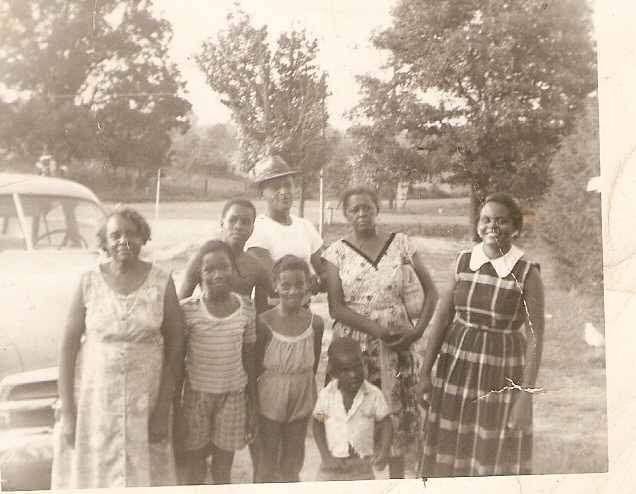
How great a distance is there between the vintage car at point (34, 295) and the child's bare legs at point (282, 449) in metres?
0.78

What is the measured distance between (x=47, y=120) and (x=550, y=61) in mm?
1958

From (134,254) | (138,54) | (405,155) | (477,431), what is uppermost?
(138,54)

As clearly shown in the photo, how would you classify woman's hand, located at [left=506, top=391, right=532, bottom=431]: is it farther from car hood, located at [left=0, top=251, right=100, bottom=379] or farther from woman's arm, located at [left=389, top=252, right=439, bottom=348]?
car hood, located at [left=0, top=251, right=100, bottom=379]

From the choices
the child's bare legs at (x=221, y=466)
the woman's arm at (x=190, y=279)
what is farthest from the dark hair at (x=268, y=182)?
the child's bare legs at (x=221, y=466)

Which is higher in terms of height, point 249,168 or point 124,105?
point 124,105

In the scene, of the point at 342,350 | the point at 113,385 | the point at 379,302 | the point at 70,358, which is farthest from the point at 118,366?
the point at 379,302

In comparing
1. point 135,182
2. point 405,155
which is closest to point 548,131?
point 405,155

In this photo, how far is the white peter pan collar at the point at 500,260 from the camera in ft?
9.75

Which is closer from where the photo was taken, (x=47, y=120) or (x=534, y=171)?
(x=47, y=120)

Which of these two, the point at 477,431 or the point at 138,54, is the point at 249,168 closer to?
the point at 138,54

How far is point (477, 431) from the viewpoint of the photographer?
9.82ft

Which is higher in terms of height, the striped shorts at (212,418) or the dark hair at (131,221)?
the dark hair at (131,221)

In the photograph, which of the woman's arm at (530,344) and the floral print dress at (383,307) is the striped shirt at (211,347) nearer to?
the floral print dress at (383,307)

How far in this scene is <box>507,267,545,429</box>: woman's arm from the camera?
2986mm
